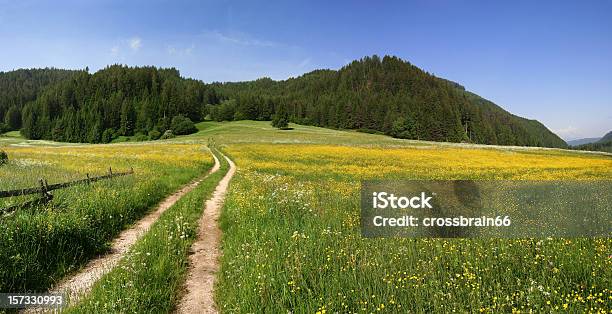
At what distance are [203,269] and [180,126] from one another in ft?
356

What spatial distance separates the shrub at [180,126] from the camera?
108250 millimetres

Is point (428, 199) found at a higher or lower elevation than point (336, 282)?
higher

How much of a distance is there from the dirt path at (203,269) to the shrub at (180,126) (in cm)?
10268

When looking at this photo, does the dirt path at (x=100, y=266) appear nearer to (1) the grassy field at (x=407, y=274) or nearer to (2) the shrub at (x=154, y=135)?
(1) the grassy field at (x=407, y=274)

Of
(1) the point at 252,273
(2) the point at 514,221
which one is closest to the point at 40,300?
(1) the point at 252,273

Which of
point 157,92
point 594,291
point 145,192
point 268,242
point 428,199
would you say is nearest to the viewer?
point 594,291

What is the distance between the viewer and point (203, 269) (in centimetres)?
762

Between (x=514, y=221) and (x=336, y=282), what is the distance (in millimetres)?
5136

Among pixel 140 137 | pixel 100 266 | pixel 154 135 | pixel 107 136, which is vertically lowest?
pixel 100 266

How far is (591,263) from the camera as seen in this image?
18.8 ft

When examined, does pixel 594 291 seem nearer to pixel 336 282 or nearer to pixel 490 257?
pixel 490 257

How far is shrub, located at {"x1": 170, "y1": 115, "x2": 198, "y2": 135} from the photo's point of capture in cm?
10825

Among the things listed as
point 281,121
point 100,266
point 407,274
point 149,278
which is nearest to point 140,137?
point 281,121

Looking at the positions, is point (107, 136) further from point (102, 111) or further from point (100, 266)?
point (100, 266)
